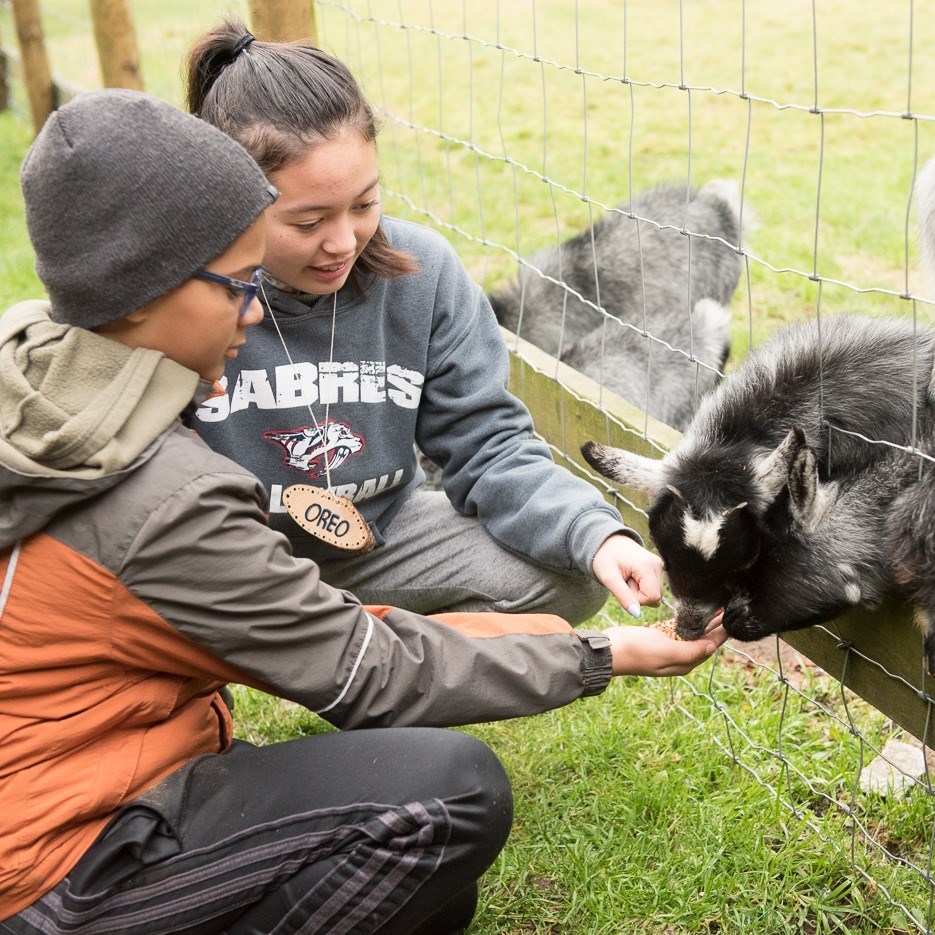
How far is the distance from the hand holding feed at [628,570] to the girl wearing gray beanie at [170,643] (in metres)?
0.34

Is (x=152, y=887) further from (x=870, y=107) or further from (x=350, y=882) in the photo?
(x=870, y=107)

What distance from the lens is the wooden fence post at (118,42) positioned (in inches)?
278

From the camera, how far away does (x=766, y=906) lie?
8.09ft

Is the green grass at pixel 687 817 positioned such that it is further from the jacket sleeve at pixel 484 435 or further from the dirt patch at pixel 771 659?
the jacket sleeve at pixel 484 435

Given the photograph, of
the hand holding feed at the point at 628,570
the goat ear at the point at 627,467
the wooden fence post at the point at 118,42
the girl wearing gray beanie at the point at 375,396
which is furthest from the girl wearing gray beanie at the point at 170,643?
the wooden fence post at the point at 118,42

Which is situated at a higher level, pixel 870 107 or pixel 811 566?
pixel 811 566

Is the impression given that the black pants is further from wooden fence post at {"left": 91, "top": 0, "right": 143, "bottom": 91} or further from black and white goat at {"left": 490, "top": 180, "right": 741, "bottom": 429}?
wooden fence post at {"left": 91, "top": 0, "right": 143, "bottom": 91}

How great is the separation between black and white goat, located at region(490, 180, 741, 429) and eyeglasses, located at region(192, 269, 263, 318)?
2622 mm

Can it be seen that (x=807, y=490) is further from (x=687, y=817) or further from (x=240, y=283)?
(x=240, y=283)

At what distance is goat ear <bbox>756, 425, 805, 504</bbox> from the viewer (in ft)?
7.36

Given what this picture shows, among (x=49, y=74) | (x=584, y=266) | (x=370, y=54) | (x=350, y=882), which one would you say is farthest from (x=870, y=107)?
(x=350, y=882)

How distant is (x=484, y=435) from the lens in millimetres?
2852

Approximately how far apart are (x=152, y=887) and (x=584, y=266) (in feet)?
12.3

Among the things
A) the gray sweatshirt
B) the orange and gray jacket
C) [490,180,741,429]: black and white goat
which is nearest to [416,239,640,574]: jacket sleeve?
the gray sweatshirt
